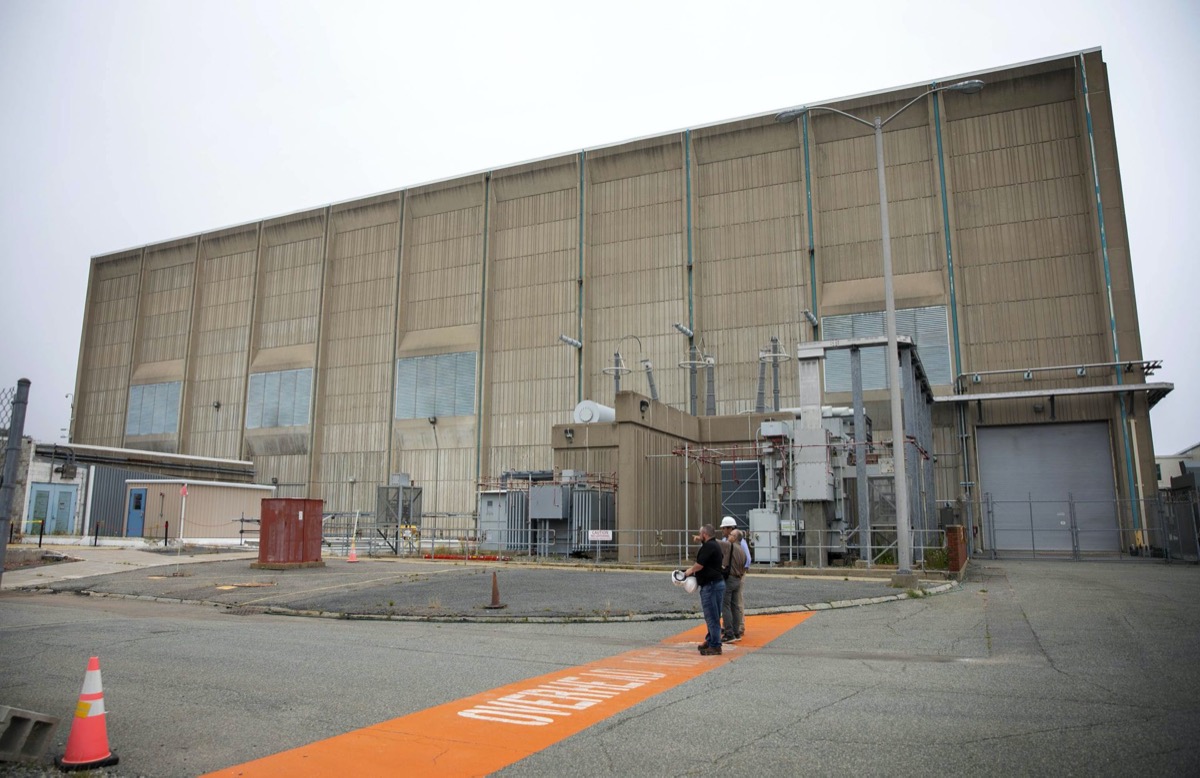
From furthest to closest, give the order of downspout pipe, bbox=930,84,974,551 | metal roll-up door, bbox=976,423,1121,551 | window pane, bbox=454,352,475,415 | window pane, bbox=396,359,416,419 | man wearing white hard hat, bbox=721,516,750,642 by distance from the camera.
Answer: window pane, bbox=396,359,416,419 → window pane, bbox=454,352,475,415 → downspout pipe, bbox=930,84,974,551 → metal roll-up door, bbox=976,423,1121,551 → man wearing white hard hat, bbox=721,516,750,642

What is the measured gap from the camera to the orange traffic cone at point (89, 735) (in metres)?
6.11

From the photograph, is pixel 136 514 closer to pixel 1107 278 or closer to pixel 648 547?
pixel 648 547

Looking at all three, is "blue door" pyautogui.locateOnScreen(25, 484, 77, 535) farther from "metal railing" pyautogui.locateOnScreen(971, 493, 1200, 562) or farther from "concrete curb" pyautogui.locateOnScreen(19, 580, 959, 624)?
"metal railing" pyautogui.locateOnScreen(971, 493, 1200, 562)

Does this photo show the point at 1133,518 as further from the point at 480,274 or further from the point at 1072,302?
the point at 480,274

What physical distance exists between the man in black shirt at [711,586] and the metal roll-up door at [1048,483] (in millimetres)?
29849

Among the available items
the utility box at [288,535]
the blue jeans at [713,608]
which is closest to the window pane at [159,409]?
the utility box at [288,535]

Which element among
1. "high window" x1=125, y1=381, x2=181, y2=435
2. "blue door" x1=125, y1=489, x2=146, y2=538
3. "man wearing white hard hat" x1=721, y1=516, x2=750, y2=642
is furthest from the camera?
"high window" x1=125, y1=381, x2=181, y2=435

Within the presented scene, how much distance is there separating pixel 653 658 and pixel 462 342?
41824 mm

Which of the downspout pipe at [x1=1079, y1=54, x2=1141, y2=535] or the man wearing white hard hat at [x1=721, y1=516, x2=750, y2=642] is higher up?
the downspout pipe at [x1=1079, y1=54, x2=1141, y2=535]

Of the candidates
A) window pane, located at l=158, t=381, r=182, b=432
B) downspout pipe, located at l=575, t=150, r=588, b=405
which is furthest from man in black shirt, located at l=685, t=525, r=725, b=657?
window pane, located at l=158, t=381, r=182, b=432

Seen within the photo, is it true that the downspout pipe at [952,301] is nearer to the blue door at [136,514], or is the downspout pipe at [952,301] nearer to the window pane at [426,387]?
the window pane at [426,387]

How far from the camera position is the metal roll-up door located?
1453 inches

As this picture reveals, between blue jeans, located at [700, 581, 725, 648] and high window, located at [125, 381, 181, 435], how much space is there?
190 feet

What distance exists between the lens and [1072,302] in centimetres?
3859
